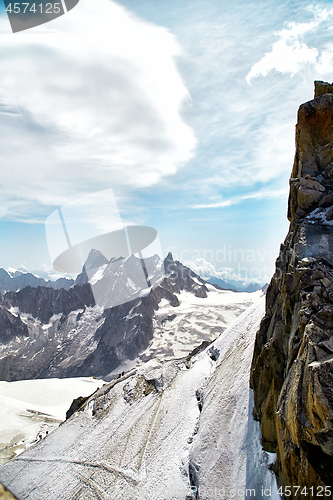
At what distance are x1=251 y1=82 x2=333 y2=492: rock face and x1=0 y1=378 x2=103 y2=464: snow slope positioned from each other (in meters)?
34.7

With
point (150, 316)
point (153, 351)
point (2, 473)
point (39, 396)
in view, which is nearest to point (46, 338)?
point (150, 316)

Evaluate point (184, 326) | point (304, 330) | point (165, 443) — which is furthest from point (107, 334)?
point (304, 330)

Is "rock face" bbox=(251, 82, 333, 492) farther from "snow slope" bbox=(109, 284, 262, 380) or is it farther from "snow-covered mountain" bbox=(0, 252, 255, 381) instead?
"snow-covered mountain" bbox=(0, 252, 255, 381)

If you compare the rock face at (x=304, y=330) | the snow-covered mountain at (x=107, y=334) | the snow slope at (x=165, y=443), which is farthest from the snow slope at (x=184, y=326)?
the rock face at (x=304, y=330)

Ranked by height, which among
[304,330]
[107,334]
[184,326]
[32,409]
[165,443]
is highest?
[304,330]

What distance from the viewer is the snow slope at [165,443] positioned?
1730 centimetres

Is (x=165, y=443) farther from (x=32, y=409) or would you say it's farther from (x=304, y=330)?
(x=32, y=409)

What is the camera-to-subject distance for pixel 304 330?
1243 centimetres

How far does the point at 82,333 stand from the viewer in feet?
578

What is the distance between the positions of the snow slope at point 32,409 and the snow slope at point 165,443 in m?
12.7

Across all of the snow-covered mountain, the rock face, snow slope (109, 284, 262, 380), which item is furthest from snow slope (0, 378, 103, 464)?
the snow-covered mountain

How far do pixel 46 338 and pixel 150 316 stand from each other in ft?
240

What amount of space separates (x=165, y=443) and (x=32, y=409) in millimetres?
37998

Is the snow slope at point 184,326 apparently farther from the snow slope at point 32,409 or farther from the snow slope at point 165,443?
the snow slope at point 165,443
